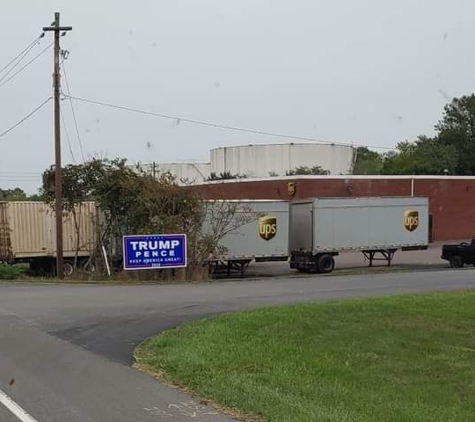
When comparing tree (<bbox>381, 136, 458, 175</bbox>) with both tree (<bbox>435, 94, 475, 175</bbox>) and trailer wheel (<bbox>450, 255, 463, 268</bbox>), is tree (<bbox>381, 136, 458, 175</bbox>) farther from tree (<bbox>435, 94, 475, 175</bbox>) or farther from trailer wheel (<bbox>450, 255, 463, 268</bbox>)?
trailer wheel (<bbox>450, 255, 463, 268</bbox>)

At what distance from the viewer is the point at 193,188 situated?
96.3 ft

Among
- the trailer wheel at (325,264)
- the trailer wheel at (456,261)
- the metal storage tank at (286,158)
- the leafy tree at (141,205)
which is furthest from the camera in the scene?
the metal storage tank at (286,158)

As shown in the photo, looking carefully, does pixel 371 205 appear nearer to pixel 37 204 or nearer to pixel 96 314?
pixel 37 204

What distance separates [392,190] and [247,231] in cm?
2435

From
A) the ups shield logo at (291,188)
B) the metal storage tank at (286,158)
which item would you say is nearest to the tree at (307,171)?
the metal storage tank at (286,158)

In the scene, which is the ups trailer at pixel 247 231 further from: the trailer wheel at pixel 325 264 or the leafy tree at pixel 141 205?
the trailer wheel at pixel 325 264

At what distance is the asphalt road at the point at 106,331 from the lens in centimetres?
712

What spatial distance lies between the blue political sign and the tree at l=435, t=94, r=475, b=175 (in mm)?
63340

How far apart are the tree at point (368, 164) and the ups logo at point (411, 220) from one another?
4697 centimetres

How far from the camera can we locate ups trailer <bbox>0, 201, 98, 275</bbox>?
31031 millimetres

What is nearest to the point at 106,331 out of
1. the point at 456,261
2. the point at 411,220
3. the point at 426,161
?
the point at 456,261

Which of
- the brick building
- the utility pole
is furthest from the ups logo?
the utility pole

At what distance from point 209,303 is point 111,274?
1179 centimetres

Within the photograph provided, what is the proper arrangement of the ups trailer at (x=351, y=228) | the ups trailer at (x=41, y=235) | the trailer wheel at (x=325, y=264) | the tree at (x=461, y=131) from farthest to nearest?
the tree at (x=461, y=131), the ups trailer at (x=351, y=228), the trailer wheel at (x=325, y=264), the ups trailer at (x=41, y=235)
